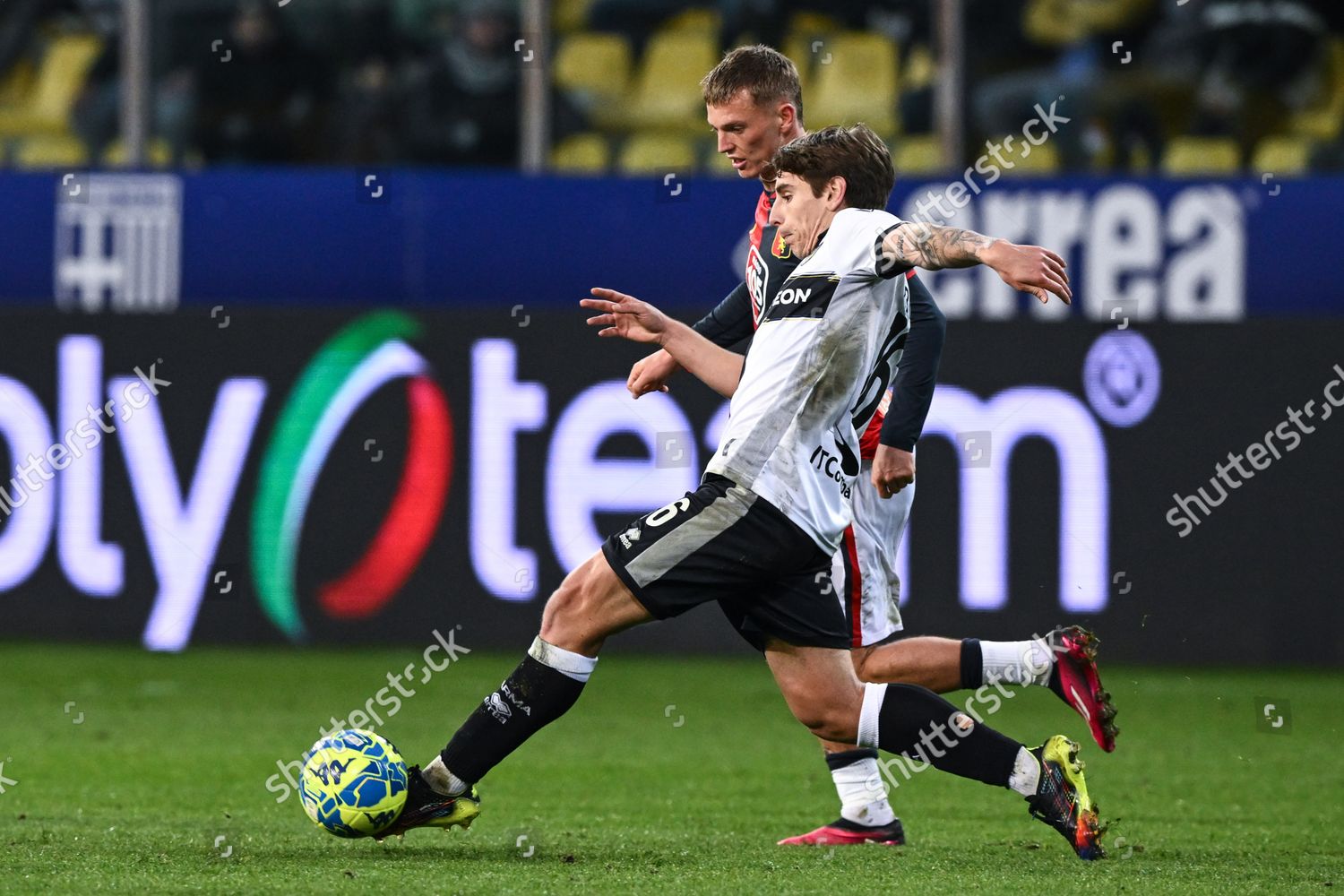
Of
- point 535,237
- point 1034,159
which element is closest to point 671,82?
point 535,237

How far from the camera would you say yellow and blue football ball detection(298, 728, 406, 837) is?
4.60 meters

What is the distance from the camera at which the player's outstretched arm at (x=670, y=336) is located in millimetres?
4742

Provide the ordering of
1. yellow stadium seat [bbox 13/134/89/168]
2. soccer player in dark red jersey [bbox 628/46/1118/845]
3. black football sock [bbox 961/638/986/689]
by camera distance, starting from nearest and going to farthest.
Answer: soccer player in dark red jersey [bbox 628/46/1118/845]
black football sock [bbox 961/638/986/689]
yellow stadium seat [bbox 13/134/89/168]

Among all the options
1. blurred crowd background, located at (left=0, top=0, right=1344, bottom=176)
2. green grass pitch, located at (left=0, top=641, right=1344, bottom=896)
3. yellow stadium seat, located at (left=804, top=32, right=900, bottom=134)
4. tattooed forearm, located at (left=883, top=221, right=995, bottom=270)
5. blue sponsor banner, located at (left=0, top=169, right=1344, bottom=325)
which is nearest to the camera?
tattooed forearm, located at (left=883, top=221, right=995, bottom=270)

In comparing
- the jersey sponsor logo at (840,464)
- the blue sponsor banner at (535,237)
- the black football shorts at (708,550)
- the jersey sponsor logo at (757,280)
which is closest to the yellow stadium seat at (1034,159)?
the blue sponsor banner at (535,237)

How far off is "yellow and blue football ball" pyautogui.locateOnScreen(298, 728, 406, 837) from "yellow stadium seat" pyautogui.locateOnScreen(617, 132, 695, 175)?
296 inches

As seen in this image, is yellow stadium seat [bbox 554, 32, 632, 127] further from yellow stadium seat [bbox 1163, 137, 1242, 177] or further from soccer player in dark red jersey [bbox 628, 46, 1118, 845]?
soccer player in dark red jersey [bbox 628, 46, 1118, 845]

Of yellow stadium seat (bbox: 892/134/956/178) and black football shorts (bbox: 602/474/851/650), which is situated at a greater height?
yellow stadium seat (bbox: 892/134/956/178)

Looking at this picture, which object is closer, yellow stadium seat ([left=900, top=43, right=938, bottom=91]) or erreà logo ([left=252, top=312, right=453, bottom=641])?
erreà logo ([left=252, top=312, right=453, bottom=641])

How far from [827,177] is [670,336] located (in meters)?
0.54

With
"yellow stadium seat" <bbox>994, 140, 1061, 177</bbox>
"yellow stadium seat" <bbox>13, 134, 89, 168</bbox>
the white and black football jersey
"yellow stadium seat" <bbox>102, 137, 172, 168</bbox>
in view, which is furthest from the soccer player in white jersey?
"yellow stadium seat" <bbox>13, 134, 89, 168</bbox>

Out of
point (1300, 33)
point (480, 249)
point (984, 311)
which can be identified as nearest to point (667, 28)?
point (480, 249)

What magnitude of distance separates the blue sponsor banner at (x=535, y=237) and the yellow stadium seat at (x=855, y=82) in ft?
2.54

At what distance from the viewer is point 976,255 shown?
4.24 m
